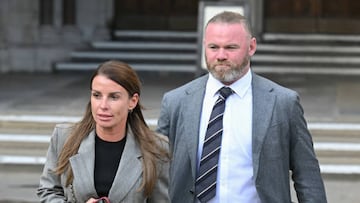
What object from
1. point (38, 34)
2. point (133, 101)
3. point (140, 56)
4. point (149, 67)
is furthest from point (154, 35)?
point (133, 101)

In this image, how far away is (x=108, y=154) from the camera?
3307 mm

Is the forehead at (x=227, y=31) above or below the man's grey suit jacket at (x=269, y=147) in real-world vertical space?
above

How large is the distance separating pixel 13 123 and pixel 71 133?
6.79 metres

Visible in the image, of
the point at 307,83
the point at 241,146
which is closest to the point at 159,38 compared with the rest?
the point at 307,83

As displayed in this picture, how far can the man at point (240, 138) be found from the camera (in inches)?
137

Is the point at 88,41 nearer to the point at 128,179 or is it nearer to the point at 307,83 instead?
the point at 307,83

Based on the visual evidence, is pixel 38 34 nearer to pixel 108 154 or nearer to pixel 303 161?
pixel 303 161

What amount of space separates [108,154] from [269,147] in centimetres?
70

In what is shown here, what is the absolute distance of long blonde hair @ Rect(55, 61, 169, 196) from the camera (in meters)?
3.25

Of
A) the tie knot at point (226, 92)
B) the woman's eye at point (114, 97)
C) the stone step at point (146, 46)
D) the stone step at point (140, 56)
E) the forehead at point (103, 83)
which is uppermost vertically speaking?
the forehead at point (103, 83)

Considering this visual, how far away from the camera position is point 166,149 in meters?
3.41

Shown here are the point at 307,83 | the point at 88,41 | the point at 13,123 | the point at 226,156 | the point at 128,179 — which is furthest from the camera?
the point at 88,41

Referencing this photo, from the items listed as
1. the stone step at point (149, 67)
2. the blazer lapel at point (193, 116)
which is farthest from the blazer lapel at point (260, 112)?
the stone step at point (149, 67)

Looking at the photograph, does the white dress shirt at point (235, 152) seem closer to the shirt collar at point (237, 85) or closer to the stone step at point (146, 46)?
the shirt collar at point (237, 85)
